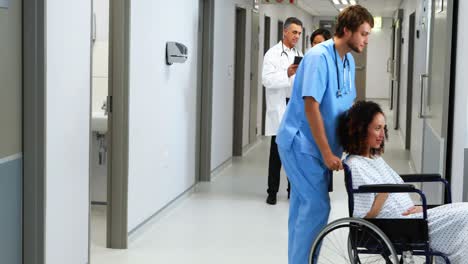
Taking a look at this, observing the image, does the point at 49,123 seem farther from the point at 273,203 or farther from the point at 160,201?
the point at 273,203

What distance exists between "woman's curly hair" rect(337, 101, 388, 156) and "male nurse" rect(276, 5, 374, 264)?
7cm

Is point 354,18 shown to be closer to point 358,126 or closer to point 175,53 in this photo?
point 358,126

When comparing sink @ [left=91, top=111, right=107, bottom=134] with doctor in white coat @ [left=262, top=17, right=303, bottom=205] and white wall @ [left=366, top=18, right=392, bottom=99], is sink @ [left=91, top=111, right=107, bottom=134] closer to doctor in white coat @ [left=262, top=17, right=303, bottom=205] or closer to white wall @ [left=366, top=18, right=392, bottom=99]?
doctor in white coat @ [left=262, top=17, right=303, bottom=205]

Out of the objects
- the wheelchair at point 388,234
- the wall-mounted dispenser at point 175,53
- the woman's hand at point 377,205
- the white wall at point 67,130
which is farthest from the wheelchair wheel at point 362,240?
the wall-mounted dispenser at point 175,53

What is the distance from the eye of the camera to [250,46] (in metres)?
10.4

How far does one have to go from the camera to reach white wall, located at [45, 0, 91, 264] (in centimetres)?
358

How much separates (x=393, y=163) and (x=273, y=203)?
3387mm

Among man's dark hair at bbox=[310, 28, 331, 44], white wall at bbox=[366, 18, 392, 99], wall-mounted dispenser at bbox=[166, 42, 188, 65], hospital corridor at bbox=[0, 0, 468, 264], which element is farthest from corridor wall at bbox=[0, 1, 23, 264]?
white wall at bbox=[366, 18, 392, 99]

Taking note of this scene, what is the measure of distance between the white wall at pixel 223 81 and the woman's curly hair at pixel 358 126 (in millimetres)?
4314

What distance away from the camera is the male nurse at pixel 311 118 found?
367 cm

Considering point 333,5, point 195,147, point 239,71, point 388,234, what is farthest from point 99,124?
point 333,5

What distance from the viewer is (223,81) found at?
8.58 meters

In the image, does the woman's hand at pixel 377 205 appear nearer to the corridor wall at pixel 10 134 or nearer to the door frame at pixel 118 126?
the corridor wall at pixel 10 134

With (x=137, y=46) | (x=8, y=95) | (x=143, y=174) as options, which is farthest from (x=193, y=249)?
(x=8, y=95)
